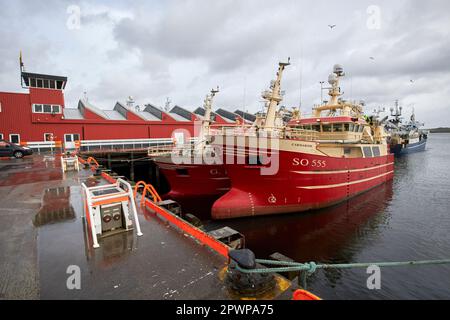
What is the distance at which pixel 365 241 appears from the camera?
1002 centimetres

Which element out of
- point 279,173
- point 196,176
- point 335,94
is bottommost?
point 196,176

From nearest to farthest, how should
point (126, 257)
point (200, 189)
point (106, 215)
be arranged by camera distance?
point (126, 257) → point (106, 215) → point (200, 189)

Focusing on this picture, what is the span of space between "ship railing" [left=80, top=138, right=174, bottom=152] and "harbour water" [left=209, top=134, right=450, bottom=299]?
729 inches

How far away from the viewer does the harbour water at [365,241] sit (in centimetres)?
684

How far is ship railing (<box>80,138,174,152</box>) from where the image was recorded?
23891 millimetres

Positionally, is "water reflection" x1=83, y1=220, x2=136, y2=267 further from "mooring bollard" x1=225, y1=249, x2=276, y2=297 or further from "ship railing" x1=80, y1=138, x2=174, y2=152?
"ship railing" x1=80, y1=138, x2=174, y2=152

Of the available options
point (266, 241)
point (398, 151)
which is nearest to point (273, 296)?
point (266, 241)

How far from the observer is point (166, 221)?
19.9 feet

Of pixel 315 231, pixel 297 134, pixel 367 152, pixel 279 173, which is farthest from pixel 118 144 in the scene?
pixel 367 152

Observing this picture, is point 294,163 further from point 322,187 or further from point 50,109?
point 50,109

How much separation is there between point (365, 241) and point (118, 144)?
2450 centimetres

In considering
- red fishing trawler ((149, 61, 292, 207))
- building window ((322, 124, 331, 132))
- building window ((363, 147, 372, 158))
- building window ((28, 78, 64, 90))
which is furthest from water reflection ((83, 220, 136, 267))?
building window ((28, 78, 64, 90))

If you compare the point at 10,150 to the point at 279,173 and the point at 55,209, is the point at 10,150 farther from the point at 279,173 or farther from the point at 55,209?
the point at 279,173
